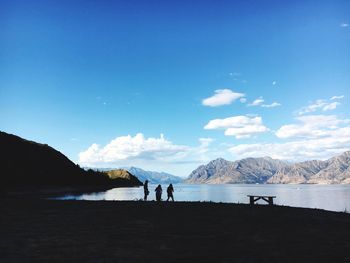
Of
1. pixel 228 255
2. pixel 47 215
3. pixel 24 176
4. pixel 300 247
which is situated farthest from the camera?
pixel 24 176

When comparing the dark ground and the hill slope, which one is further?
the hill slope

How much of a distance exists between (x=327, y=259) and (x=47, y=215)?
57.9 feet

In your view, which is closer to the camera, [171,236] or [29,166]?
[171,236]

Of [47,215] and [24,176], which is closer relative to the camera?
[47,215]

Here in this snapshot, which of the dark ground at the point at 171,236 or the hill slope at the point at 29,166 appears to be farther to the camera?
the hill slope at the point at 29,166

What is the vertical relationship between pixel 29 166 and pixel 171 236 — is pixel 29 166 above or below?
above

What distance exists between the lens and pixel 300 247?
46.4 feet

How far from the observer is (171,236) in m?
16.7

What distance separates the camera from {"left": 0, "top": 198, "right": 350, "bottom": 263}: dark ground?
12.5 metres

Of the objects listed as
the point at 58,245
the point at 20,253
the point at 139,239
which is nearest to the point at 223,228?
the point at 139,239

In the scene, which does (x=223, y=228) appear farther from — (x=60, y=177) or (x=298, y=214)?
(x=60, y=177)

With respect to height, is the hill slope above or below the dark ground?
above

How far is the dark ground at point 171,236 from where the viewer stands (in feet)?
41.1

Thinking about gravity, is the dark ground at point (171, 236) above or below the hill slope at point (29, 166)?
below
